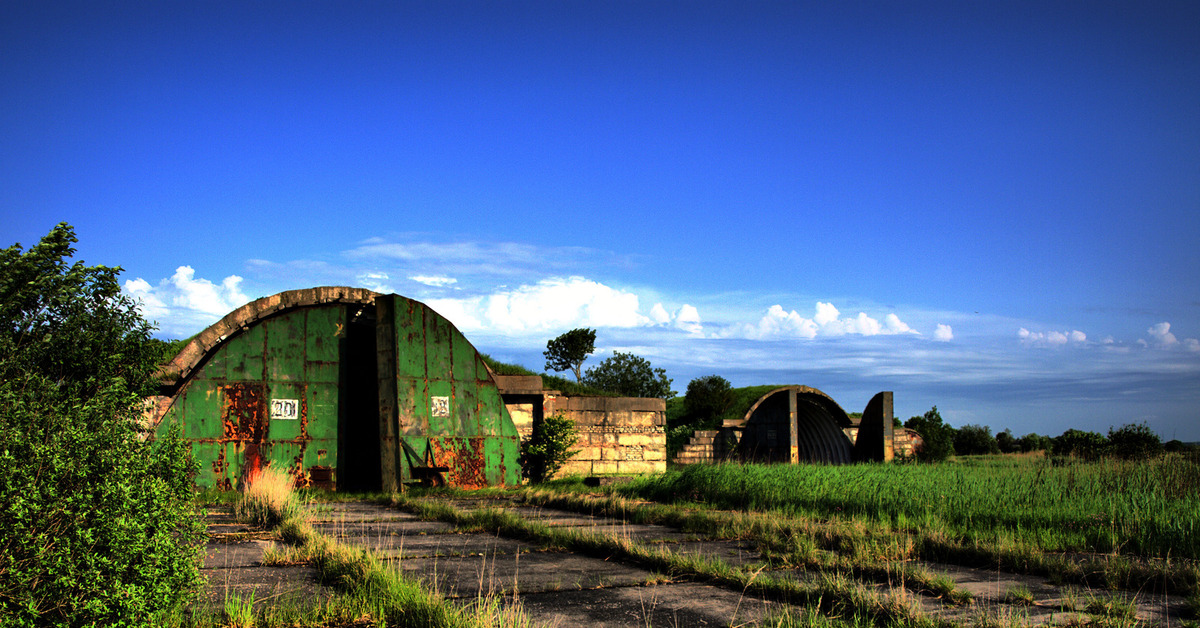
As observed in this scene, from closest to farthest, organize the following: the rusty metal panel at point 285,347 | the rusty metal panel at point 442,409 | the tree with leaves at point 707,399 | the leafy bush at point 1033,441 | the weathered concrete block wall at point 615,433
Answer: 1. the rusty metal panel at point 442,409
2. the rusty metal panel at point 285,347
3. the weathered concrete block wall at point 615,433
4. the tree with leaves at point 707,399
5. the leafy bush at point 1033,441

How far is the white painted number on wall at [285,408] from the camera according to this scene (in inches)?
564

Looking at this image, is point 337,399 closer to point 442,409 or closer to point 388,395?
point 388,395

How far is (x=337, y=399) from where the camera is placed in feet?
49.2

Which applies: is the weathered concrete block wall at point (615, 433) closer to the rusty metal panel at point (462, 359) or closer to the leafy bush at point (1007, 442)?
the rusty metal panel at point (462, 359)

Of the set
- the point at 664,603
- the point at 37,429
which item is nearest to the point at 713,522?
the point at 664,603

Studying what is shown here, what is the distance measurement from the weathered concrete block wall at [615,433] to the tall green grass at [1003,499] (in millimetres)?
4232

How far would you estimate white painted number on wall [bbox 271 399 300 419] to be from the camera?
1432cm

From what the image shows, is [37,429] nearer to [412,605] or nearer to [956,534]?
[412,605]

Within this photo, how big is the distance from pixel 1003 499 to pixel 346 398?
11760mm

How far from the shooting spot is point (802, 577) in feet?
18.8

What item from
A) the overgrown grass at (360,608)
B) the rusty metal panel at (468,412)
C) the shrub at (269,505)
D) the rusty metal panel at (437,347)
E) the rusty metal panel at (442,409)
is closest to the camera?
the overgrown grass at (360,608)

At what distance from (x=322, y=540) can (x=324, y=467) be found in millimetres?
8687

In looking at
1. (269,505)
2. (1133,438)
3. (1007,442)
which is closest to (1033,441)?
(1007,442)

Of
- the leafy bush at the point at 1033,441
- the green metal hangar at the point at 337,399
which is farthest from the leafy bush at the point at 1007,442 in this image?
the green metal hangar at the point at 337,399
